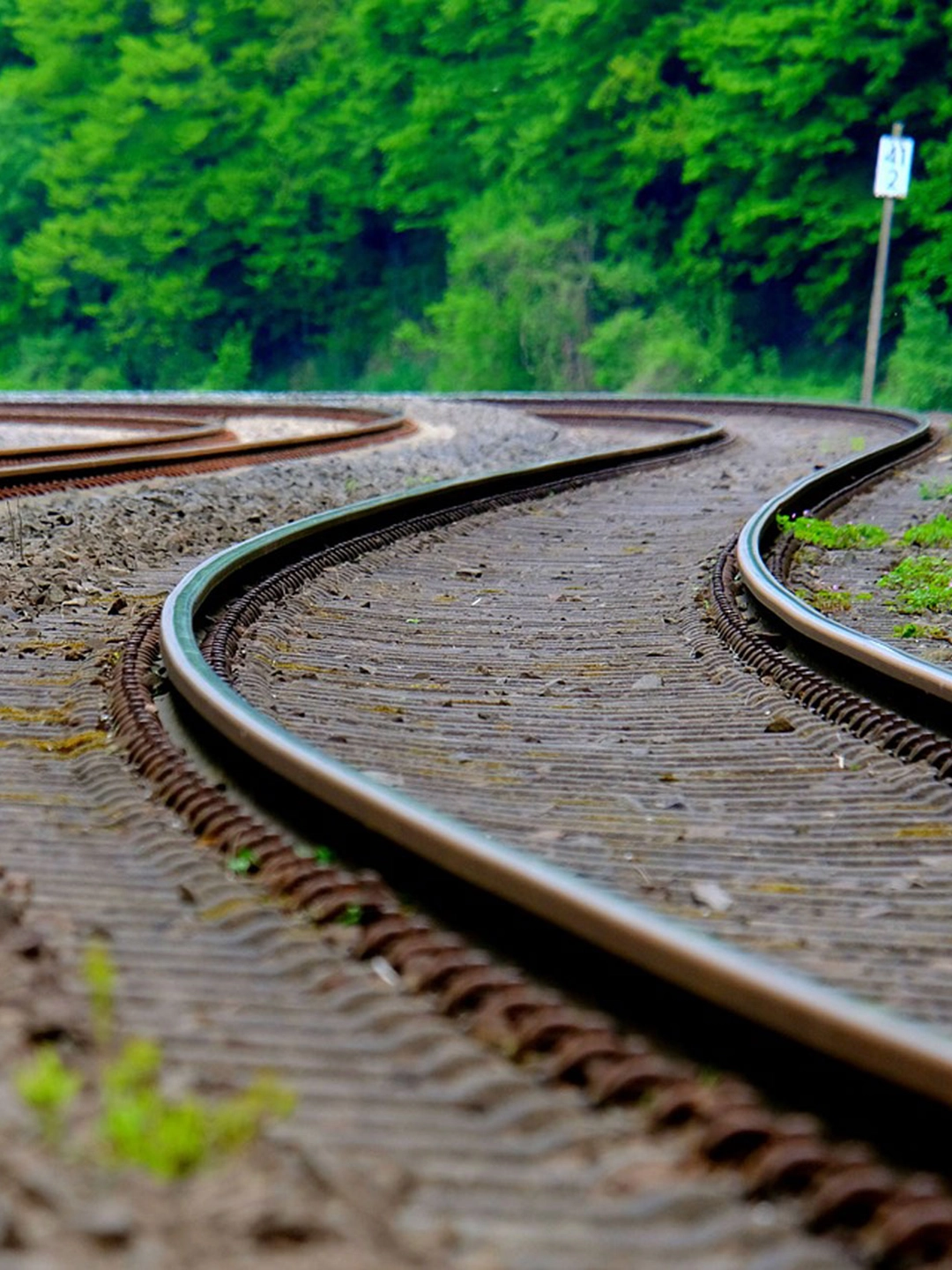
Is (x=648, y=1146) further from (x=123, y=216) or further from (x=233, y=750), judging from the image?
(x=123, y=216)

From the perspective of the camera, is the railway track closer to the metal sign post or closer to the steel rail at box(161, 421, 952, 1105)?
the steel rail at box(161, 421, 952, 1105)

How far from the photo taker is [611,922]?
2.99 meters

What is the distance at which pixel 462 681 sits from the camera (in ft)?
20.8

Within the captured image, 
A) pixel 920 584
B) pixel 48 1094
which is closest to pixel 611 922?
pixel 48 1094

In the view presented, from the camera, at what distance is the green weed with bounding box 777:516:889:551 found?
1009cm

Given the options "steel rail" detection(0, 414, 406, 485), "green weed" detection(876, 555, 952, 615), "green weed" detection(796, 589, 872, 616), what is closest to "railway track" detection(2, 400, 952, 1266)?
"green weed" detection(796, 589, 872, 616)

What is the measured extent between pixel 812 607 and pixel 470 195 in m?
42.1

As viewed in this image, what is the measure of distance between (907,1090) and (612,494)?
35.5 ft

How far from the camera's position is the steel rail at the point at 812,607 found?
5556 mm

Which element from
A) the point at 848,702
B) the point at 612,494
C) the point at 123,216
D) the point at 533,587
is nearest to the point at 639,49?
the point at 123,216

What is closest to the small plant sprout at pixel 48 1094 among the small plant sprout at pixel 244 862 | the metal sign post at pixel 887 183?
the small plant sprout at pixel 244 862

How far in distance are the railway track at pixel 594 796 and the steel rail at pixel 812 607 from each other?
0.56ft

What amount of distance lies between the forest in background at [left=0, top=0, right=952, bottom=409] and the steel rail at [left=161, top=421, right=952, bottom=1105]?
32.9 m

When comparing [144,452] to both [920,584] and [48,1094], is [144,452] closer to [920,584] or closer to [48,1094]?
[920,584]
